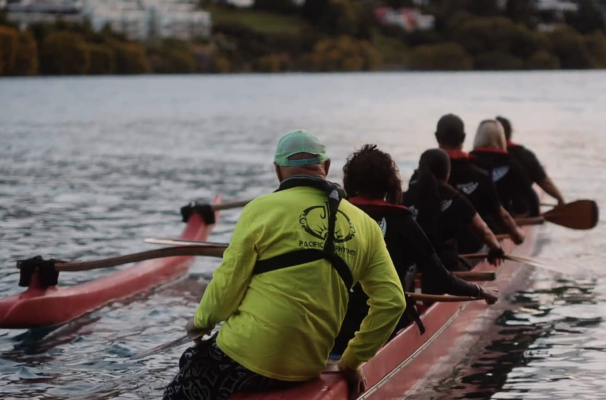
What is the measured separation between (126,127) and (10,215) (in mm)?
28139

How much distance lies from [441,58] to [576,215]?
154 meters

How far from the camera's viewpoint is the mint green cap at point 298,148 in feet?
18.7

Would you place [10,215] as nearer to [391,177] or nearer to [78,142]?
[391,177]

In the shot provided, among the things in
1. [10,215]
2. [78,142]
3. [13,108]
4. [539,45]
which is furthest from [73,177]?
[539,45]

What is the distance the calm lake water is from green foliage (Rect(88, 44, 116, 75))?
7056 centimetres

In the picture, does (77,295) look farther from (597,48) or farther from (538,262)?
(597,48)

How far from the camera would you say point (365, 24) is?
17538 centimetres

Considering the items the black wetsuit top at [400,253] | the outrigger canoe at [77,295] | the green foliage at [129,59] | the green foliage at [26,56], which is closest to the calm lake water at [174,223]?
the outrigger canoe at [77,295]

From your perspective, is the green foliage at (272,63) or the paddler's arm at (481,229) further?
the green foliage at (272,63)

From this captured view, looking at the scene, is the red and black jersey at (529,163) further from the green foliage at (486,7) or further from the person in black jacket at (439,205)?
the green foliage at (486,7)

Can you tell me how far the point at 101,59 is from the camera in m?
129

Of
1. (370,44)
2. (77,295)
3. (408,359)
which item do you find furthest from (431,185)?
(370,44)

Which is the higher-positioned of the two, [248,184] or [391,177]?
[391,177]

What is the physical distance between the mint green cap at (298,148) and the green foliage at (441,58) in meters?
159
